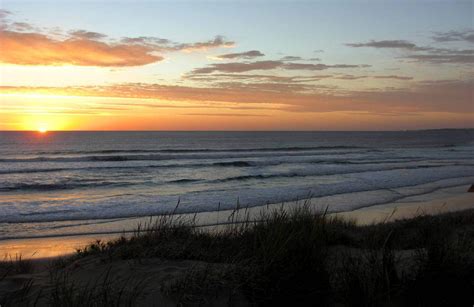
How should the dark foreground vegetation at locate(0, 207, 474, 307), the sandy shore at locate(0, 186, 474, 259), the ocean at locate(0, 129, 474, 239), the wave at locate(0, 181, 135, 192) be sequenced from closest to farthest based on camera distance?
the dark foreground vegetation at locate(0, 207, 474, 307)
the sandy shore at locate(0, 186, 474, 259)
the ocean at locate(0, 129, 474, 239)
the wave at locate(0, 181, 135, 192)

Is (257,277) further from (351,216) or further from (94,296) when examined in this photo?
(351,216)

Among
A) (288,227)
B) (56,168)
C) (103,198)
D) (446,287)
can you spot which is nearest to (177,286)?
(288,227)

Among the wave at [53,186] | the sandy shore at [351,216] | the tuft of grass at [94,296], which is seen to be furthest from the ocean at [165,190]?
the tuft of grass at [94,296]

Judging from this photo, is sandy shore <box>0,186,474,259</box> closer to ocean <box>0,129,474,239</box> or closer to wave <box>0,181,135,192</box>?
ocean <box>0,129,474,239</box>

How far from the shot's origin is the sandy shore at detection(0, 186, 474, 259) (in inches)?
441

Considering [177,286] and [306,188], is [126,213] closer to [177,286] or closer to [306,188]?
[306,188]

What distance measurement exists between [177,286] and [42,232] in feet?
32.9

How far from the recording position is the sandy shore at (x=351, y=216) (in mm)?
11190

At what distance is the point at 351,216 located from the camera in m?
15.3

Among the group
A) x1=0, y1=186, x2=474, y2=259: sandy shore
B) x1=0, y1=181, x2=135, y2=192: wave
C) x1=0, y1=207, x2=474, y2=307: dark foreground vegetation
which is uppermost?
x1=0, y1=207, x2=474, y2=307: dark foreground vegetation

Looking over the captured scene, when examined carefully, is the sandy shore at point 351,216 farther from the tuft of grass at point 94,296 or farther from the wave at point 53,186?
the wave at point 53,186

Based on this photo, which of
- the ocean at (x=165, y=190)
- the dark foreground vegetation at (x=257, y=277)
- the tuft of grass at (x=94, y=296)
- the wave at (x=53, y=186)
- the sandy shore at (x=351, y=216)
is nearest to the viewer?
the tuft of grass at (x=94, y=296)

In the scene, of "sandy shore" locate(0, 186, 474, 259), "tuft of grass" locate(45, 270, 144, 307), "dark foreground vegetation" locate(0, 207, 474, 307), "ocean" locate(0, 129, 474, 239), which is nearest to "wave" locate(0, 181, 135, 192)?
"ocean" locate(0, 129, 474, 239)

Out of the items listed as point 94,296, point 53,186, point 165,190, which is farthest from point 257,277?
point 53,186
